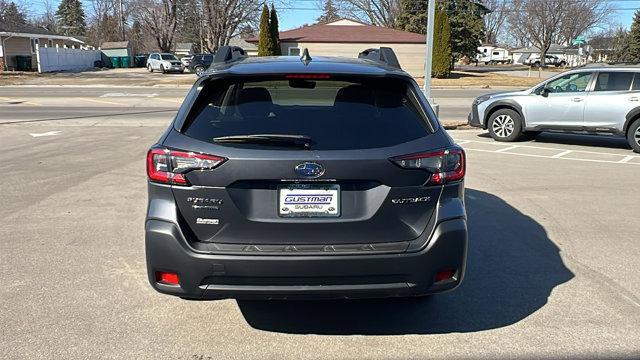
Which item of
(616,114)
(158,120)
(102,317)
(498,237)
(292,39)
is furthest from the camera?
(292,39)

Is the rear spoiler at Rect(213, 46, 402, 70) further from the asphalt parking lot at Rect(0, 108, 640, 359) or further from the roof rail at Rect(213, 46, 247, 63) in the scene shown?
the asphalt parking lot at Rect(0, 108, 640, 359)

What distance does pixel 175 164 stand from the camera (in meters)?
3.22

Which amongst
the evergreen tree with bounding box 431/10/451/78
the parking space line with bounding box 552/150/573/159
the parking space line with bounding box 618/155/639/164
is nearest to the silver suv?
the parking space line with bounding box 618/155/639/164

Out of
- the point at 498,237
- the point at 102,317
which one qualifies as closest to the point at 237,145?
the point at 102,317

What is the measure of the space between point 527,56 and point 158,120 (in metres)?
104

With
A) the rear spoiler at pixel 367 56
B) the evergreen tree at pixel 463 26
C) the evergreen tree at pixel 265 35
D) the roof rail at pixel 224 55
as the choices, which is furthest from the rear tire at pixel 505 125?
the evergreen tree at pixel 463 26

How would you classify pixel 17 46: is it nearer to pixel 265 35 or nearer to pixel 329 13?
pixel 265 35

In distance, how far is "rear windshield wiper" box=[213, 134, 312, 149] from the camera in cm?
320

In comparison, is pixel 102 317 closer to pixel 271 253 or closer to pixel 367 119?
pixel 271 253

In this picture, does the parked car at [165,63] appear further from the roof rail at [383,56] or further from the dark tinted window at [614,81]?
the roof rail at [383,56]

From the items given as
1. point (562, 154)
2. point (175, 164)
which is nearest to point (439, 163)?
point (175, 164)

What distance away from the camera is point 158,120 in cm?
1728

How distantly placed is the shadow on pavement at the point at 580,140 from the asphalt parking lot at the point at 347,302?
5.24m

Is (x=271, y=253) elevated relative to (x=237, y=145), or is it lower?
lower
